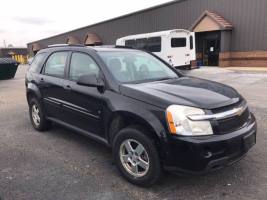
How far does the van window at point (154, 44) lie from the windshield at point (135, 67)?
39.3ft

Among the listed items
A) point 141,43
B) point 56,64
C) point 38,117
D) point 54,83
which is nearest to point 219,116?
point 54,83

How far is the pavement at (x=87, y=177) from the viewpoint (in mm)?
3312

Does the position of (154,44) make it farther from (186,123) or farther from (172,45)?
(186,123)

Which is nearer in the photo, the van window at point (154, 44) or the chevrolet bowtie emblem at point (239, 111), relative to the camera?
the chevrolet bowtie emblem at point (239, 111)

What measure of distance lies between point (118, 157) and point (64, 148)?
154 centimetres

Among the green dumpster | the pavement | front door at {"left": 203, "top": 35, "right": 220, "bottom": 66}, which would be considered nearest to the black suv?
the pavement

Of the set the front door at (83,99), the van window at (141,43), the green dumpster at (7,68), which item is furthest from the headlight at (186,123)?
the green dumpster at (7,68)

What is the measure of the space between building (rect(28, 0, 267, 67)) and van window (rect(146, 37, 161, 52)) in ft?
17.5

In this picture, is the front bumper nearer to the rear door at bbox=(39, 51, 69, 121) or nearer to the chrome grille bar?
the chrome grille bar

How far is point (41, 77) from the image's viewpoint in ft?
18.0

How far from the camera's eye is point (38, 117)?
5.76m

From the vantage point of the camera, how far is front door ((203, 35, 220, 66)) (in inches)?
840

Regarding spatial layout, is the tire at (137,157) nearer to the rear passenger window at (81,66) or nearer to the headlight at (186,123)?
the headlight at (186,123)

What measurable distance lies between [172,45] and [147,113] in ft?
45.2
